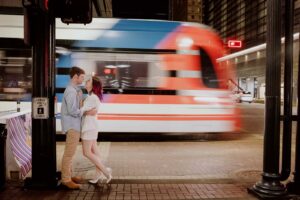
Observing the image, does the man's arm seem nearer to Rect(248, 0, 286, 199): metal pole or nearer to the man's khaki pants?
the man's khaki pants

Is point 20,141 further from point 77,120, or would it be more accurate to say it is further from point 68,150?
point 77,120

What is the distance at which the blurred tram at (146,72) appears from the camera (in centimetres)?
1043

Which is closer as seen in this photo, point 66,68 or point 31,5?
point 31,5

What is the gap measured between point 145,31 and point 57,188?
596cm

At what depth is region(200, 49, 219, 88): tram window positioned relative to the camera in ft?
35.0

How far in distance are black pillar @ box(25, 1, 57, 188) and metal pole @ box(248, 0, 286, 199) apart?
3229mm

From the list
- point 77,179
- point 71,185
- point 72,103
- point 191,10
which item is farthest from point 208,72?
point 191,10

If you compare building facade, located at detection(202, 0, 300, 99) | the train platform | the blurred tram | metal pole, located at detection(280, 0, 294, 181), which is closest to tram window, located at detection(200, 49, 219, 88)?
the blurred tram

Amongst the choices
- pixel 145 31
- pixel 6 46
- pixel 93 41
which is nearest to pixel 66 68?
pixel 93 41

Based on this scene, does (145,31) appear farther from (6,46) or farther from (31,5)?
(31,5)

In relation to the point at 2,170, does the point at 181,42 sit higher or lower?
higher

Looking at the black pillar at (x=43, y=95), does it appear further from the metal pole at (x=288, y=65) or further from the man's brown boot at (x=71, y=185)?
the metal pole at (x=288, y=65)

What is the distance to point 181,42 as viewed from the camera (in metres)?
10.6

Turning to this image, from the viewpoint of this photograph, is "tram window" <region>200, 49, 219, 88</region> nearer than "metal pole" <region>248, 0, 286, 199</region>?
No
